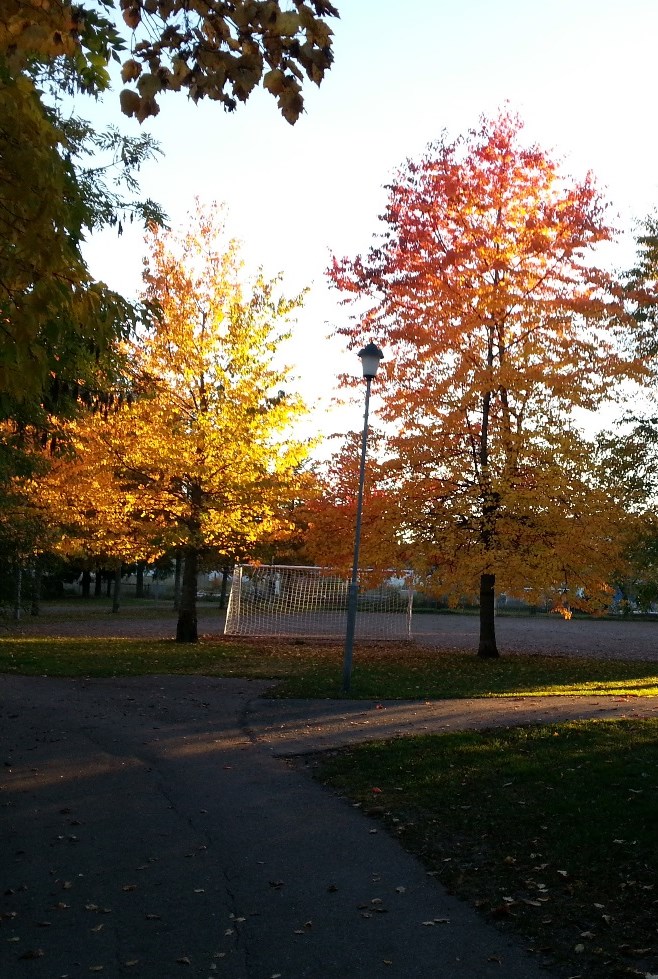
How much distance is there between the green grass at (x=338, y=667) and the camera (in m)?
14.0

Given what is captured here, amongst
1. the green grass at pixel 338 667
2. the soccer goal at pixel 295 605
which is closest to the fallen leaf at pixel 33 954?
the green grass at pixel 338 667

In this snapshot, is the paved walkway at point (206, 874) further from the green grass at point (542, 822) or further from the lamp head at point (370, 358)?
the lamp head at point (370, 358)

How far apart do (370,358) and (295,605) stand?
16.2 metres

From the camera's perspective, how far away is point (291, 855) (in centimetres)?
569

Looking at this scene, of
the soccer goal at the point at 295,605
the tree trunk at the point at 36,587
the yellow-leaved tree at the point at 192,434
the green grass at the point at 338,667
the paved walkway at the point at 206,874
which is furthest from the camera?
the tree trunk at the point at 36,587

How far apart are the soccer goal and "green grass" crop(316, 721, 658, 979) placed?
61.6ft

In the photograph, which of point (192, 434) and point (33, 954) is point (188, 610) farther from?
point (33, 954)

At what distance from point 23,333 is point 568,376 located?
15.1 meters

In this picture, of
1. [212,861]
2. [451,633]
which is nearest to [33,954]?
[212,861]

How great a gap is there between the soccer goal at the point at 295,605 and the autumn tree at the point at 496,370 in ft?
32.0

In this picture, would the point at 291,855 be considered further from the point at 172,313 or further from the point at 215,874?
the point at 172,313

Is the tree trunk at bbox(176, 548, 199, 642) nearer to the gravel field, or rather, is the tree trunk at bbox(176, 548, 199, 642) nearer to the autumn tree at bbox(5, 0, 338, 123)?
the gravel field

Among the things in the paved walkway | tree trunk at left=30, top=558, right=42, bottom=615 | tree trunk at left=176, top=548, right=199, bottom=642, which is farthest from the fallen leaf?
tree trunk at left=30, top=558, right=42, bottom=615

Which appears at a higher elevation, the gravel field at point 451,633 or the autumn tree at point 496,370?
the autumn tree at point 496,370
